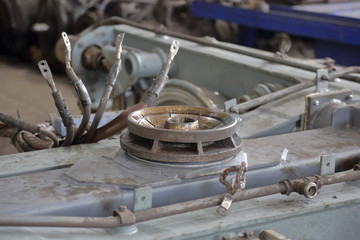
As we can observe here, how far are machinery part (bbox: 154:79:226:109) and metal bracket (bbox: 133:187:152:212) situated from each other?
40.9 inches

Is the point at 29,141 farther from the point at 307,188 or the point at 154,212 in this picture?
→ the point at 307,188

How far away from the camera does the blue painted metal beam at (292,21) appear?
421cm

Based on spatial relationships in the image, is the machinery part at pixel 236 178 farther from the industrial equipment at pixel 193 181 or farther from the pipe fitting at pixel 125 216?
the pipe fitting at pixel 125 216

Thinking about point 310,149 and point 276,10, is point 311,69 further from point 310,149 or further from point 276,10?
point 276,10

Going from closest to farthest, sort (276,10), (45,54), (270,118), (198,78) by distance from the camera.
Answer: (270,118) < (198,78) < (276,10) < (45,54)

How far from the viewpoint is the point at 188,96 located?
2.22 metres

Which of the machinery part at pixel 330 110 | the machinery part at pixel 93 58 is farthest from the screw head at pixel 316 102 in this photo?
the machinery part at pixel 93 58

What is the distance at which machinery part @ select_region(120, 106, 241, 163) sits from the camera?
1165 millimetres

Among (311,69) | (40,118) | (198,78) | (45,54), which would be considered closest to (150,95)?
(311,69)

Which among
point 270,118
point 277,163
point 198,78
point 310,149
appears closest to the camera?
point 277,163

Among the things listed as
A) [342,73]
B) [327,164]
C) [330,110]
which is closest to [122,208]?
[327,164]

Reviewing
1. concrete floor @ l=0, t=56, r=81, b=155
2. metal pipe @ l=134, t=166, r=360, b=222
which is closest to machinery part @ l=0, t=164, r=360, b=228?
metal pipe @ l=134, t=166, r=360, b=222

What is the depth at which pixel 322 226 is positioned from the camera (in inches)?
47.3

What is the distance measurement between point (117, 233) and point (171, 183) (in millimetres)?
180
